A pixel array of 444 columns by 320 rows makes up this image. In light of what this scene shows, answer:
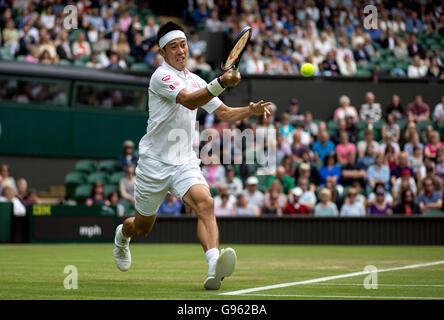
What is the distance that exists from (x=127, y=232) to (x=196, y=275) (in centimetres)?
87

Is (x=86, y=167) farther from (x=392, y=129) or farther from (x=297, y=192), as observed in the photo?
(x=392, y=129)

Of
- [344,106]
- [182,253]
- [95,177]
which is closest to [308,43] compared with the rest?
[344,106]

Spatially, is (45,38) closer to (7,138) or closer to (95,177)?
(7,138)

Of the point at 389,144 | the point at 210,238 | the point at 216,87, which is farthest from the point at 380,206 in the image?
the point at 216,87

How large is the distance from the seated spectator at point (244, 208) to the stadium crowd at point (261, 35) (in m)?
4.91

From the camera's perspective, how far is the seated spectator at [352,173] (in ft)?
60.4

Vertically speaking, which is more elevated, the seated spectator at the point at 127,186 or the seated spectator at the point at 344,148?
the seated spectator at the point at 344,148

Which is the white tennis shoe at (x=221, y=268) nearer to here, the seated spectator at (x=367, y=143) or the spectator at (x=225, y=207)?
the spectator at (x=225, y=207)

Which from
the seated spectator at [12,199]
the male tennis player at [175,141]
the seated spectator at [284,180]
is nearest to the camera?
the male tennis player at [175,141]

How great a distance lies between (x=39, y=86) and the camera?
21.2 metres

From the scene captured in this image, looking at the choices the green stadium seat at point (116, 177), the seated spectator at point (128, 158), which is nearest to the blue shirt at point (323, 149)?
the seated spectator at point (128, 158)

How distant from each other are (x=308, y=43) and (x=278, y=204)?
759 cm

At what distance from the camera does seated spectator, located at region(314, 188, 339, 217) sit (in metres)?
17.3

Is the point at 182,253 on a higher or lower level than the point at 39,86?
lower
